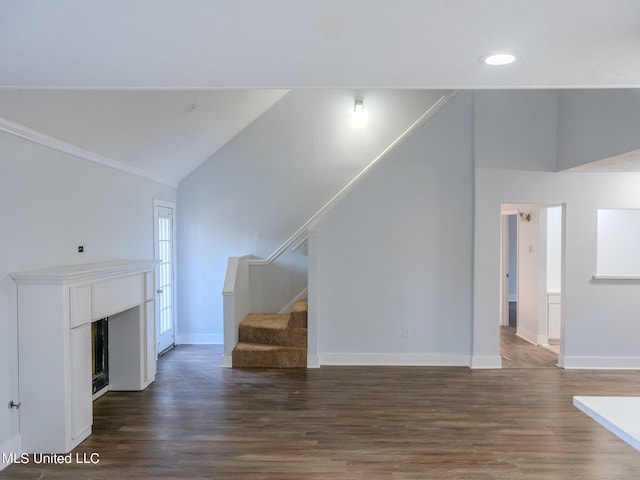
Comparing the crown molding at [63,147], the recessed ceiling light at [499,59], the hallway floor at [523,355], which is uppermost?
the recessed ceiling light at [499,59]

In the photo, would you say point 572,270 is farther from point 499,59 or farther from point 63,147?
point 63,147

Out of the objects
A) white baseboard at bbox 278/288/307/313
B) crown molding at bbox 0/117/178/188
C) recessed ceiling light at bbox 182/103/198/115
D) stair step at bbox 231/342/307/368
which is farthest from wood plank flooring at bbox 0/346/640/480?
recessed ceiling light at bbox 182/103/198/115

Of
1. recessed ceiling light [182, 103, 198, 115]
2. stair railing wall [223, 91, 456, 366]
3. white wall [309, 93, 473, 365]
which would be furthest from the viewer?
stair railing wall [223, 91, 456, 366]

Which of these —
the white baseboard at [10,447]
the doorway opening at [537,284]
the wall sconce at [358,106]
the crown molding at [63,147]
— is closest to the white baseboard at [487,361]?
the doorway opening at [537,284]

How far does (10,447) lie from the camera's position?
9.37 ft

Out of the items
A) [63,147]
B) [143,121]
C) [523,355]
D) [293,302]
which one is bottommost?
[523,355]

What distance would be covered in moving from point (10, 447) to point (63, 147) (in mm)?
2267

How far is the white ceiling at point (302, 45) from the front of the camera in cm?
166

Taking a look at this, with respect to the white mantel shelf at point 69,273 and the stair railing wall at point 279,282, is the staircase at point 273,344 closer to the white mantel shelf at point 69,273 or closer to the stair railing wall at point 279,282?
the stair railing wall at point 279,282

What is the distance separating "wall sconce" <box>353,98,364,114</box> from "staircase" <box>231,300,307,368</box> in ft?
10.3

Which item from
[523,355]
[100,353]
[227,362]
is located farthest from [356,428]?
[523,355]

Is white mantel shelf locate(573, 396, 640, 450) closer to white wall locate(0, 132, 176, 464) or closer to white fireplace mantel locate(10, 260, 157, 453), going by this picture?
white fireplace mantel locate(10, 260, 157, 453)

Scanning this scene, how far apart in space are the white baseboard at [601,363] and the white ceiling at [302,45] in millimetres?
3611

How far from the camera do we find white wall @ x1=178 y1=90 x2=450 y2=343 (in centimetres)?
621
